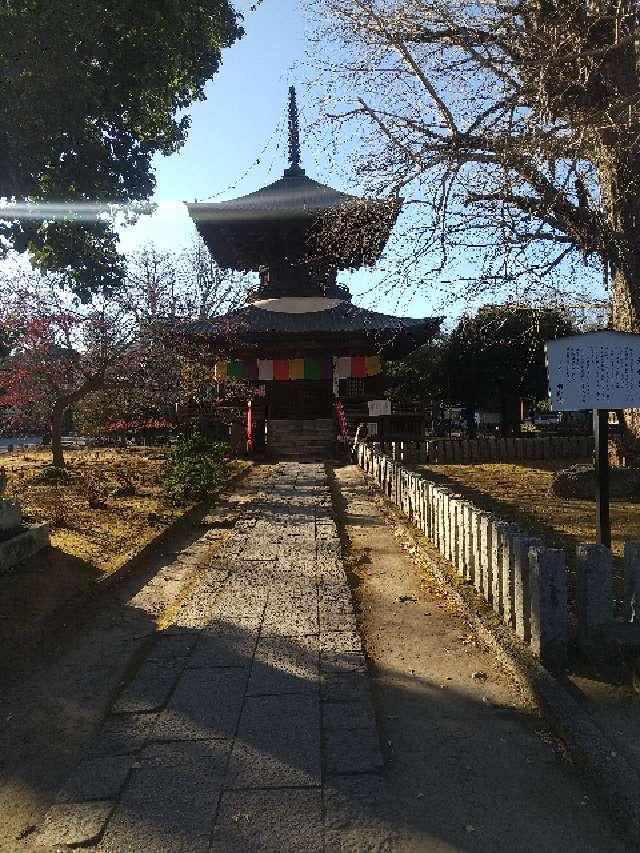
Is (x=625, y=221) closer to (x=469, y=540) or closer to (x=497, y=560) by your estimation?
(x=469, y=540)

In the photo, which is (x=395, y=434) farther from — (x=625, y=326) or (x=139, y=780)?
(x=139, y=780)

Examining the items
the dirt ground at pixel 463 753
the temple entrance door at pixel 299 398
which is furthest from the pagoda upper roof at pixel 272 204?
the dirt ground at pixel 463 753

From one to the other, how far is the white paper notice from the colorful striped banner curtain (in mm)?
15279

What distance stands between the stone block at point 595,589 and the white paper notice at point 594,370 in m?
1.47

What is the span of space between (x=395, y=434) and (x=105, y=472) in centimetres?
824

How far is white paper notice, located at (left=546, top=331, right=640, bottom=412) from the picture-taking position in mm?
4672

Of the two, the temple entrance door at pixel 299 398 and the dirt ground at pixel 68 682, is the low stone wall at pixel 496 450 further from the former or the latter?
the dirt ground at pixel 68 682

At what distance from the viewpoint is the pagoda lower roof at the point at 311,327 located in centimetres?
Answer: 1759

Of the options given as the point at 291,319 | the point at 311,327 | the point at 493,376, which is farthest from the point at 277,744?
the point at 493,376

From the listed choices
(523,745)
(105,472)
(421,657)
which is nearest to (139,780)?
(523,745)

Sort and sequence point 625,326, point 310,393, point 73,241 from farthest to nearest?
point 310,393, point 73,241, point 625,326

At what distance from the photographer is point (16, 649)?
408cm

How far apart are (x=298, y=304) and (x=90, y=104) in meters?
13.9

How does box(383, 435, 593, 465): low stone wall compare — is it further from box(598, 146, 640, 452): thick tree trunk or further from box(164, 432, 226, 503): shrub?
box(598, 146, 640, 452): thick tree trunk
